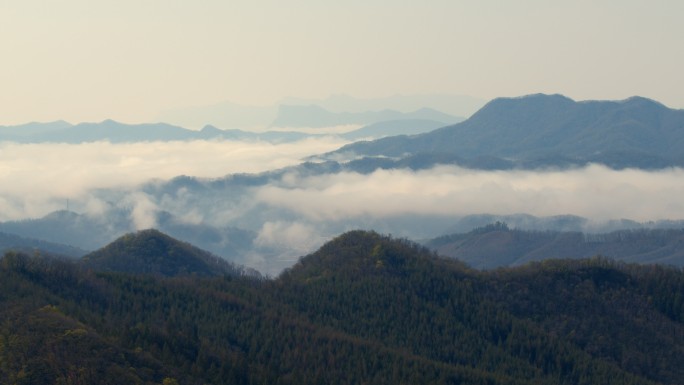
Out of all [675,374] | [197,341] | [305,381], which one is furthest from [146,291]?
[675,374]

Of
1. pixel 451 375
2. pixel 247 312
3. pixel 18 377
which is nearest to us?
pixel 18 377

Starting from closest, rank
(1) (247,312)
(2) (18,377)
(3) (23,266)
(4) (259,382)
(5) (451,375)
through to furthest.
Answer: (2) (18,377)
(4) (259,382)
(5) (451,375)
(3) (23,266)
(1) (247,312)

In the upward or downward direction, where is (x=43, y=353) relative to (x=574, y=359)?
upward

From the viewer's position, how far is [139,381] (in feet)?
430

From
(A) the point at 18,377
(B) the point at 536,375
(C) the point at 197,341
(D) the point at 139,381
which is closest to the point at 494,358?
(B) the point at 536,375

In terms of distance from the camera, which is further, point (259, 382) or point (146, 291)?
point (146, 291)

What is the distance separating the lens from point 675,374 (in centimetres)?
19800

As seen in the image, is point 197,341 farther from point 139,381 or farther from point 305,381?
point 139,381

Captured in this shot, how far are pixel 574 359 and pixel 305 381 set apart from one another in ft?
207

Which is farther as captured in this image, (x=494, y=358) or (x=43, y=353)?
(x=494, y=358)

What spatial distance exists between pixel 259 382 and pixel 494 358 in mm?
58368

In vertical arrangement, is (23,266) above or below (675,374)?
above

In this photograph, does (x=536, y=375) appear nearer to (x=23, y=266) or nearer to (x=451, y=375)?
(x=451, y=375)

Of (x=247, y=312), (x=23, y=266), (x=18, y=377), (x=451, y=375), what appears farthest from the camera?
(x=247, y=312)
